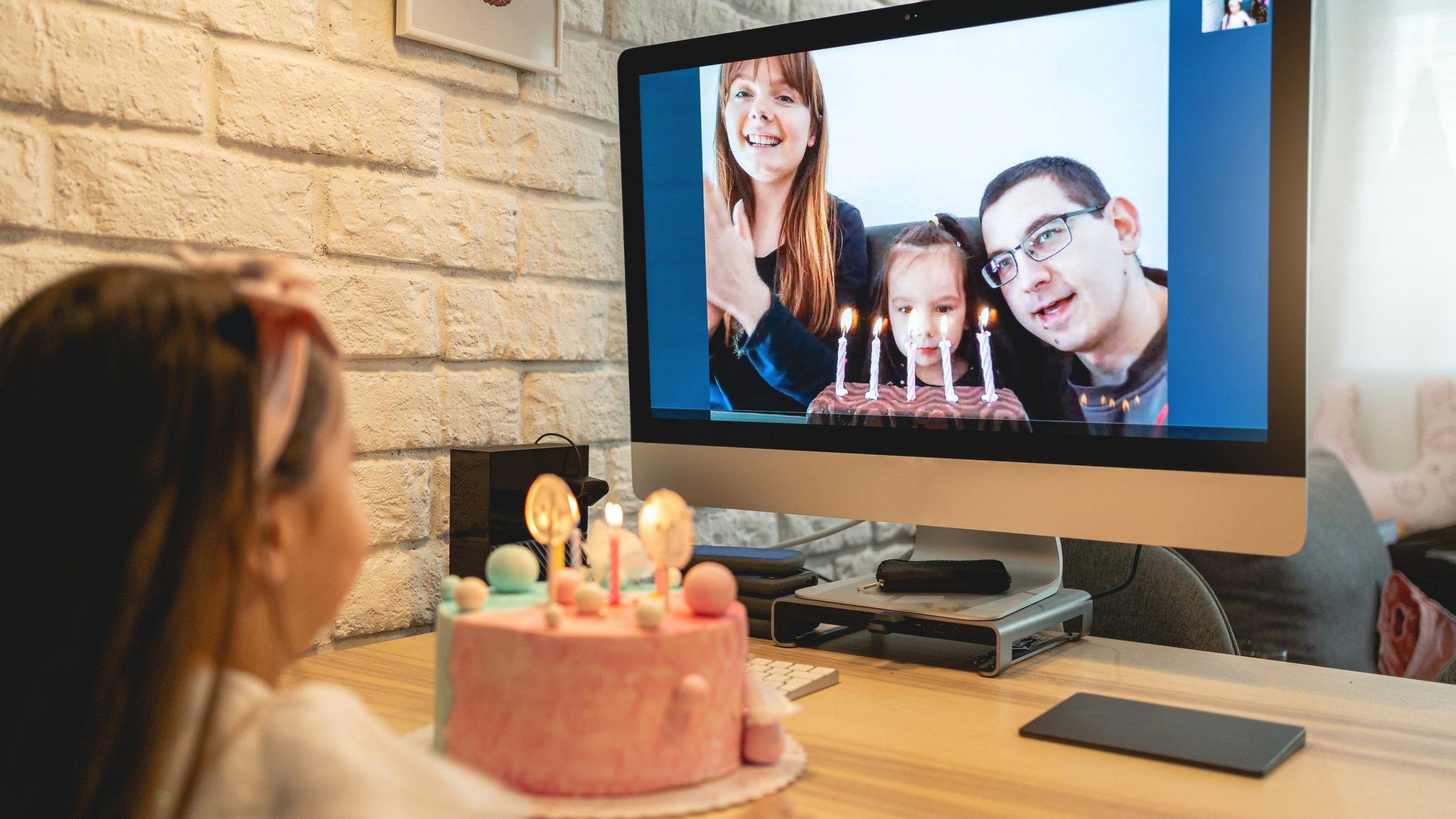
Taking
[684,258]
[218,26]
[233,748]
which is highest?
[218,26]

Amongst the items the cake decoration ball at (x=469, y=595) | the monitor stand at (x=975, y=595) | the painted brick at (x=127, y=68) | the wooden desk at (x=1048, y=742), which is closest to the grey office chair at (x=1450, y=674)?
the monitor stand at (x=975, y=595)

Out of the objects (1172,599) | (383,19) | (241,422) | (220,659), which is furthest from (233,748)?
(1172,599)

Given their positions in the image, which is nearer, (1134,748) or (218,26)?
(1134,748)

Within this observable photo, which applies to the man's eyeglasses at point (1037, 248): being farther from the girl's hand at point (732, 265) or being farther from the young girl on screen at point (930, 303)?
the girl's hand at point (732, 265)

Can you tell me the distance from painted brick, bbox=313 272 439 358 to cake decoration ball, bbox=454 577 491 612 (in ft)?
1.68

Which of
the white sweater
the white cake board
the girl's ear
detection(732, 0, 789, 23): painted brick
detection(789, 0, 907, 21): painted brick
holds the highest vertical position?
detection(789, 0, 907, 21): painted brick

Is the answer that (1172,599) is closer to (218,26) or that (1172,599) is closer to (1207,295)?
(1207,295)

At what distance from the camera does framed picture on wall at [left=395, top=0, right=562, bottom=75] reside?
1.17 meters

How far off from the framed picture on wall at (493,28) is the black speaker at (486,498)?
1.48ft

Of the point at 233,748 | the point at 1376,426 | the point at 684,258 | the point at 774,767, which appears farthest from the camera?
the point at 1376,426

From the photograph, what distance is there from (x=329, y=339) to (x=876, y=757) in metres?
0.48

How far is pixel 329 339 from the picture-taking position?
0.54 metres

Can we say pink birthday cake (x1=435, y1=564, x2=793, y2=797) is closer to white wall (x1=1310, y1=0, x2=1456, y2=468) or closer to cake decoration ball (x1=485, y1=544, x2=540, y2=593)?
cake decoration ball (x1=485, y1=544, x2=540, y2=593)

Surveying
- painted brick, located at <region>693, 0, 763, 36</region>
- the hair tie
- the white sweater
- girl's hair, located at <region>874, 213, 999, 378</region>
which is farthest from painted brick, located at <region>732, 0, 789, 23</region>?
the white sweater
